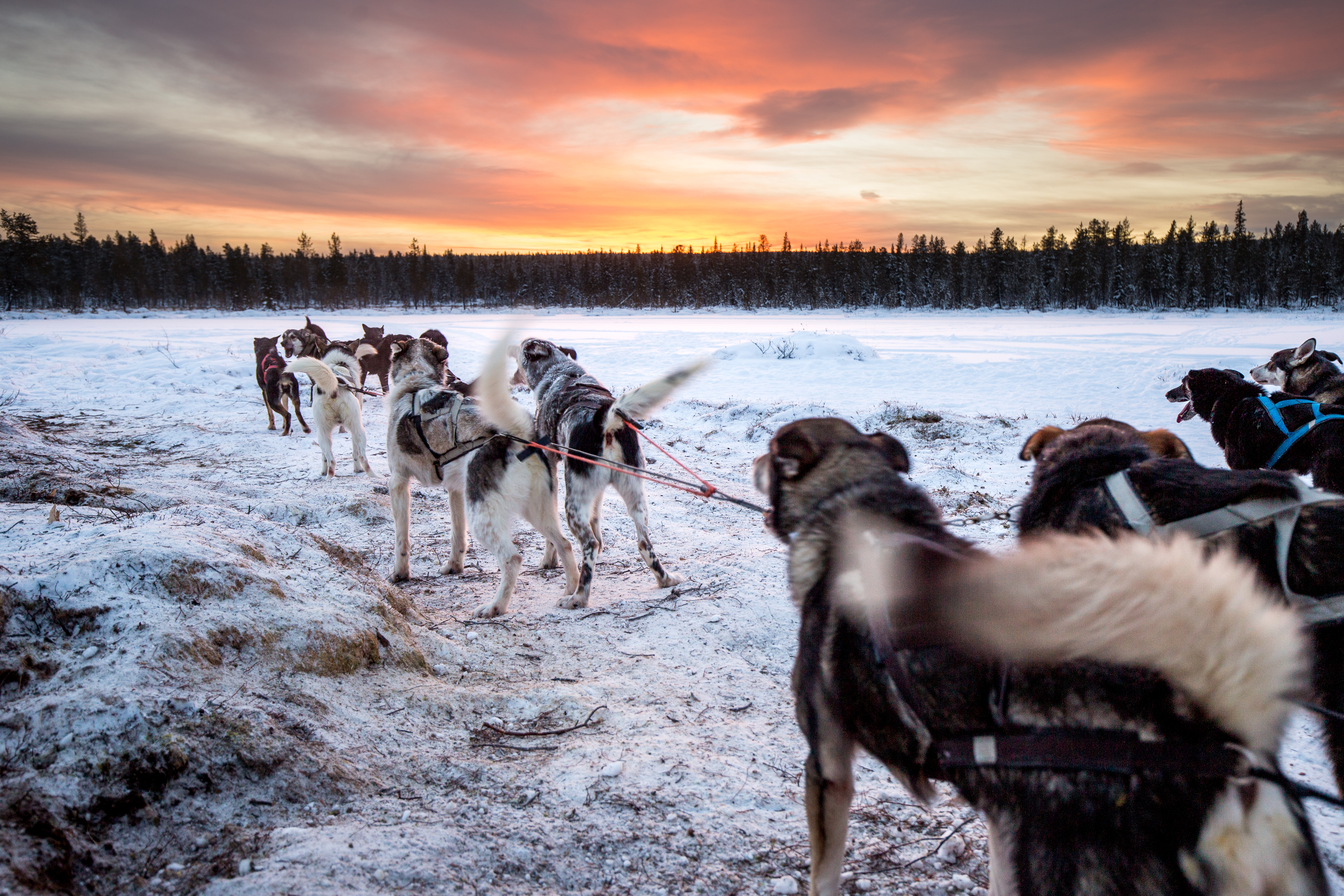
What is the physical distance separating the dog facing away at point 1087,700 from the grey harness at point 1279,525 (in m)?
0.81

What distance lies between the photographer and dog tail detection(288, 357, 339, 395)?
8.48m

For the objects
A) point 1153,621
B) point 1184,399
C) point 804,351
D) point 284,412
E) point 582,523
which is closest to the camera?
point 1153,621

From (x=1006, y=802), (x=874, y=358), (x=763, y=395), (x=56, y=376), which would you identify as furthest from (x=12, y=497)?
(x=874, y=358)

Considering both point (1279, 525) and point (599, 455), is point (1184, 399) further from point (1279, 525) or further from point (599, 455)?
point (599, 455)

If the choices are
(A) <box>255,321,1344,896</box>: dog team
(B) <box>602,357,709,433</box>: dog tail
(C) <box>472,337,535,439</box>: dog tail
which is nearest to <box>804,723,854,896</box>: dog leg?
(A) <box>255,321,1344,896</box>: dog team

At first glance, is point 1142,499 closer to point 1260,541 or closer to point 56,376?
point 1260,541

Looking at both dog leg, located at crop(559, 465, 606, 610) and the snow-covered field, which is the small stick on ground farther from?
dog leg, located at crop(559, 465, 606, 610)

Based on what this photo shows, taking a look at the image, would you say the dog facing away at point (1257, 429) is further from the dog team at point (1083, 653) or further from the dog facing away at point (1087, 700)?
the dog facing away at point (1087, 700)

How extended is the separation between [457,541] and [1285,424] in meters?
6.87

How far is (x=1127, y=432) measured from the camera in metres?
3.15

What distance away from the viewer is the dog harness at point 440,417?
5.23 metres

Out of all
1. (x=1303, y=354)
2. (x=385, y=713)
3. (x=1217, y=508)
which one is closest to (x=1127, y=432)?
(x=1217, y=508)

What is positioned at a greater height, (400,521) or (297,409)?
(297,409)

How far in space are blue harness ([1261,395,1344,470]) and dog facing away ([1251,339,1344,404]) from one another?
878 millimetres
